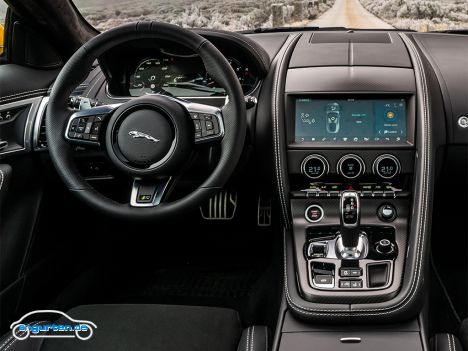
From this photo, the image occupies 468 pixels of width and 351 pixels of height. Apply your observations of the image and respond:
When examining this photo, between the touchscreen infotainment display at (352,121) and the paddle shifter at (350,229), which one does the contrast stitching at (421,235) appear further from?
the paddle shifter at (350,229)

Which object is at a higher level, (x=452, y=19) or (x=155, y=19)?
(x=155, y=19)

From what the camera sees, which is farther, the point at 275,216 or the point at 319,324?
the point at 275,216

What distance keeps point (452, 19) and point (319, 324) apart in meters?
1.32

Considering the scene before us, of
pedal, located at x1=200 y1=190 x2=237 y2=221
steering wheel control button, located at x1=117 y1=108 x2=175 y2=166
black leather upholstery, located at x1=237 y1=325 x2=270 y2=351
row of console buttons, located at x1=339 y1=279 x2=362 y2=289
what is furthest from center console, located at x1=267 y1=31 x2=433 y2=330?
pedal, located at x1=200 y1=190 x2=237 y2=221

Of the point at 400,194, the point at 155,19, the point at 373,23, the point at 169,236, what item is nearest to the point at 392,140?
the point at 400,194

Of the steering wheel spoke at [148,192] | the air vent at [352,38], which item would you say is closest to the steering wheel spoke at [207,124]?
the steering wheel spoke at [148,192]

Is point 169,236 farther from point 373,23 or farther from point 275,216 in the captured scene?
point 373,23

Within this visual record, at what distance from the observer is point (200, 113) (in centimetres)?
181

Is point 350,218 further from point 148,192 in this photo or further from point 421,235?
point 148,192

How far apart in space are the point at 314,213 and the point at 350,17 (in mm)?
869

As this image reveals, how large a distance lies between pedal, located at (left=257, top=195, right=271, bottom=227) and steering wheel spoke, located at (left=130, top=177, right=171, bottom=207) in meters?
0.91

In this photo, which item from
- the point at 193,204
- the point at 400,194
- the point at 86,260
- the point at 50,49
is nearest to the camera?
the point at 193,204

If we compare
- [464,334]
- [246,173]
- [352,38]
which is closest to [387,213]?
[464,334]

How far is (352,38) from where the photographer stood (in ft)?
7.94
